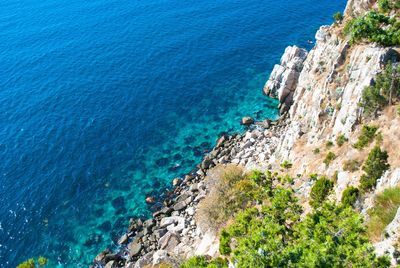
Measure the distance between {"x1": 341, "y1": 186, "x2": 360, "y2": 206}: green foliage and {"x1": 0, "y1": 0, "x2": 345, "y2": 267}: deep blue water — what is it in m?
43.5

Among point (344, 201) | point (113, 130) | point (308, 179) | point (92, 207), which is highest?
point (344, 201)

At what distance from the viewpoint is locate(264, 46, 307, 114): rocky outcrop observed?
100312mm

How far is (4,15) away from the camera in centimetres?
15575

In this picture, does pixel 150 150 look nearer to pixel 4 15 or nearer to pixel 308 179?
pixel 308 179

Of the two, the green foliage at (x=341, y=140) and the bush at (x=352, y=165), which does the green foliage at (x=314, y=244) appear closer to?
the bush at (x=352, y=165)

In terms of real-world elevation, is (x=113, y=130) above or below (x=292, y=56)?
below

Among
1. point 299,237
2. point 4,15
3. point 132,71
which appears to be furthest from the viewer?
point 4,15

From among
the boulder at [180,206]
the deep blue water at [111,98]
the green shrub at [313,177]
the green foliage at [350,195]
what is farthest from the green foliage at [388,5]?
the boulder at [180,206]

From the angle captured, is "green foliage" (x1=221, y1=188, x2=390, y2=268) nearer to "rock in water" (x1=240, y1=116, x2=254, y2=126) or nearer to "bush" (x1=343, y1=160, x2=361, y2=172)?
"bush" (x1=343, y1=160, x2=361, y2=172)

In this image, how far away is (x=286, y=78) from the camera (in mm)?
100438

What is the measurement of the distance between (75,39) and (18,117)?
41771mm

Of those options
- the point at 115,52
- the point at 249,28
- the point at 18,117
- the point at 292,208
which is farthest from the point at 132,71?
the point at 292,208

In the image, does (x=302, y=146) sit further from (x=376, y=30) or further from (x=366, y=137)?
(x=376, y=30)

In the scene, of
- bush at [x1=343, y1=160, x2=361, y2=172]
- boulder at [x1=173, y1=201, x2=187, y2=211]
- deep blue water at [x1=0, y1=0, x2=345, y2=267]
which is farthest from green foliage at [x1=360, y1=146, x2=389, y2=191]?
deep blue water at [x1=0, y1=0, x2=345, y2=267]
